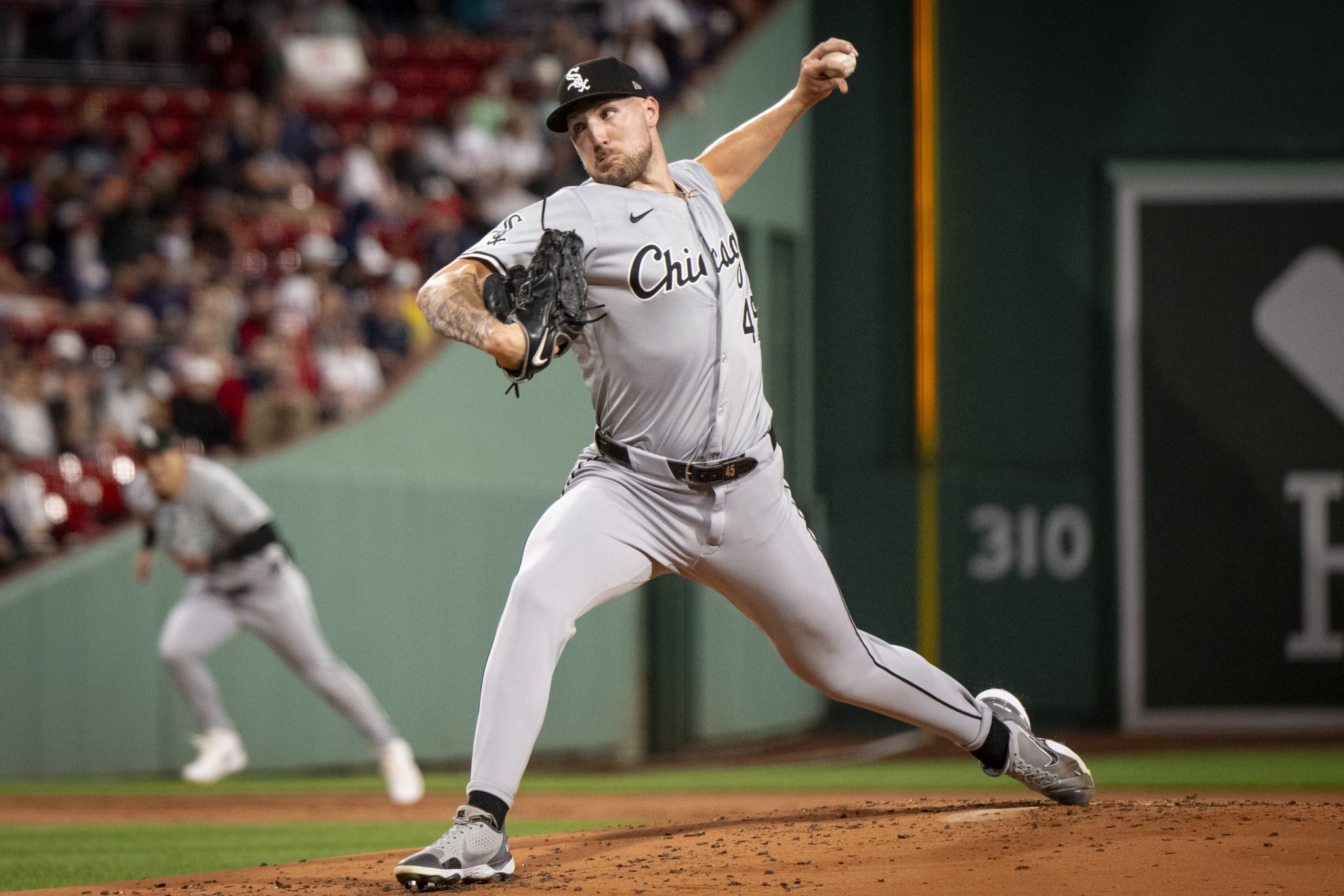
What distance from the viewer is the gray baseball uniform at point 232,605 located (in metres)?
7.88

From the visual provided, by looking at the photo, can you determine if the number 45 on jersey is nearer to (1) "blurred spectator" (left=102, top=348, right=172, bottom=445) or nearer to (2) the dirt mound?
(2) the dirt mound

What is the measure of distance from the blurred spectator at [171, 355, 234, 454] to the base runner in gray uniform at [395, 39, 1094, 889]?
609 cm

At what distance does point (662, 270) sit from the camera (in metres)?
3.87

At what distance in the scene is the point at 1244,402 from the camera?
34.6 feet

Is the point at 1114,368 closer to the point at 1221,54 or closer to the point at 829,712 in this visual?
the point at 1221,54

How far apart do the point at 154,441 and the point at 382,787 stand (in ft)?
7.39

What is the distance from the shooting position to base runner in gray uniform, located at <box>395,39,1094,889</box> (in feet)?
12.1

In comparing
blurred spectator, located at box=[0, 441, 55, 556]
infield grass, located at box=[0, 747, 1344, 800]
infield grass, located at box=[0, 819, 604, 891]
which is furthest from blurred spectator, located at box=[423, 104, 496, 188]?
infield grass, located at box=[0, 819, 604, 891]

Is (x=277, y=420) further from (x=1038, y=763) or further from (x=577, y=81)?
(x=1038, y=763)

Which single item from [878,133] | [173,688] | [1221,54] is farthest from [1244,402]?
[173,688]

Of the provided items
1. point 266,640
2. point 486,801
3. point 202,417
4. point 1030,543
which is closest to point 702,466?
point 486,801

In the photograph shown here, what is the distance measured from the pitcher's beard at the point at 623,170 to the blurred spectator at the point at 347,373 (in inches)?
253

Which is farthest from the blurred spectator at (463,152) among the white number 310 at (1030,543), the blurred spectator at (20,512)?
the white number 310 at (1030,543)

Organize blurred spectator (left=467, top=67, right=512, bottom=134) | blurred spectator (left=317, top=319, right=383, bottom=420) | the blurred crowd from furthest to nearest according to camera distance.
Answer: blurred spectator (left=467, top=67, right=512, bottom=134) < blurred spectator (left=317, top=319, right=383, bottom=420) < the blurred crowd
